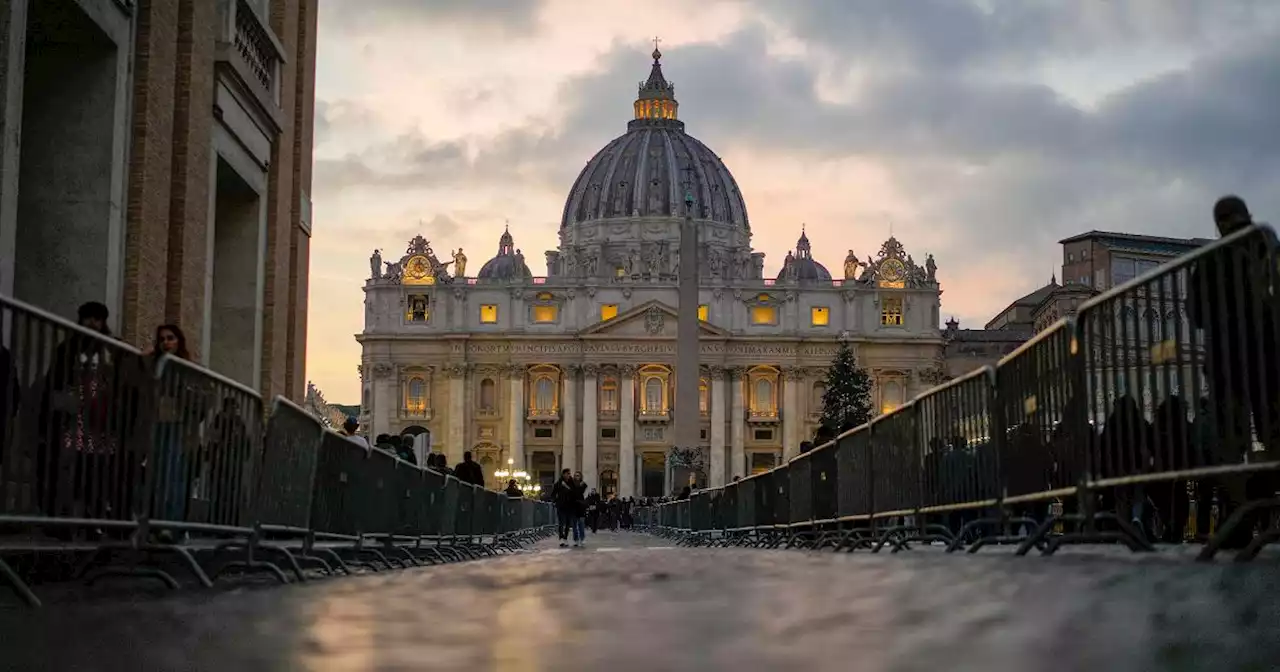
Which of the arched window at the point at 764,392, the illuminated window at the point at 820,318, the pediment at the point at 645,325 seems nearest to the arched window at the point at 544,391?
the pediment at the point at 645,325

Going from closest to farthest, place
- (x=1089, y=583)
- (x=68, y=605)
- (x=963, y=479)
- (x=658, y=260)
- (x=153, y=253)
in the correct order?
(x=1089, y=583) < (x=68, y=605) < (x=963, y=479) < (x=153, y=253) < (x=658, y=260)

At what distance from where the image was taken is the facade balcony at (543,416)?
11756 cm

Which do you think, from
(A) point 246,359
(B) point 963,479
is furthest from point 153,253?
(B) point 963,479

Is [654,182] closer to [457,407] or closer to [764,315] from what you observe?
[764,315]

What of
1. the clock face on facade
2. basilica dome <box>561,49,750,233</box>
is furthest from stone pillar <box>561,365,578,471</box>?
basilica dome <box>561,49,750,233</box>

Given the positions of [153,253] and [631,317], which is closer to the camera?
[153,253]

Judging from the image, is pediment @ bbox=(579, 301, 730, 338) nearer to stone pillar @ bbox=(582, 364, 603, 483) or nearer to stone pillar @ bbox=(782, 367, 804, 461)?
stone pillar @ bbox=(582, 364, 603, 483)

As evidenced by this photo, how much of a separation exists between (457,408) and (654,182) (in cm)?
3597

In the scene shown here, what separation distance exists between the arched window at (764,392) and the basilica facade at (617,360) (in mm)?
157

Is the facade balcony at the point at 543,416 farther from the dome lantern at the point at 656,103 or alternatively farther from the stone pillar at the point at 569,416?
the dome lantern at the point at 656,103

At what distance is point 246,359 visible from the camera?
17.7 meters

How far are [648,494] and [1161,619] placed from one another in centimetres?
11667

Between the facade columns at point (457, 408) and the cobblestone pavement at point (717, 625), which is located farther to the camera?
the facade columns at point (457, 408)

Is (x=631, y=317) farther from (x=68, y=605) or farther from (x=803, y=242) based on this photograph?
(x=68, y=605)
